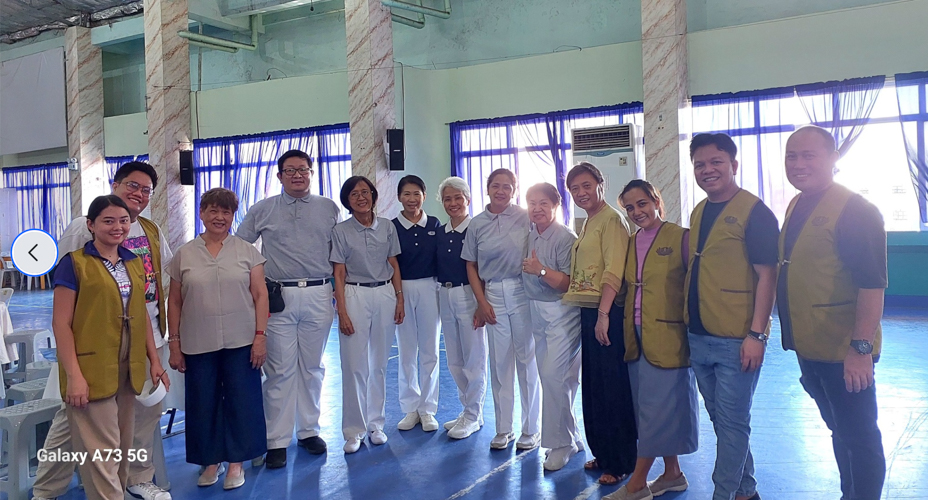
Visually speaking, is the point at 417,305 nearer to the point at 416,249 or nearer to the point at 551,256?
the point at 416,249

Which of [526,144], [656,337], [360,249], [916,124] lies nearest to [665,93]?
[526,144]

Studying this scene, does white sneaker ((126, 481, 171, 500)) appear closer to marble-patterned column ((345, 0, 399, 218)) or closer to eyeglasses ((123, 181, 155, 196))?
eyeglasses ((123, 181, 155, 196))

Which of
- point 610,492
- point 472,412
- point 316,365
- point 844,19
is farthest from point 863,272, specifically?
point 844,19

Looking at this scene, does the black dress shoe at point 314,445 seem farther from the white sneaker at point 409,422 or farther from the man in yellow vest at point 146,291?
the man in yellow vest at point 146,291

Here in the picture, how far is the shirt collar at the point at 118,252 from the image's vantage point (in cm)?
252

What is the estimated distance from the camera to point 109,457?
8.43 feet

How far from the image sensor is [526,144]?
29.2 ft

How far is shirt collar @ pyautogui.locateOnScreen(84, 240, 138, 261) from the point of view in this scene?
252cm

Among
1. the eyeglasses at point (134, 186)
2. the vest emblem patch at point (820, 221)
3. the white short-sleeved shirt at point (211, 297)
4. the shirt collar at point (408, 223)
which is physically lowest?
the white short-sleeved shirt at point (211, 297)

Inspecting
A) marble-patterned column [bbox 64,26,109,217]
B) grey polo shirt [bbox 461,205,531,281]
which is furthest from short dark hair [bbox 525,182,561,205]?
marble-patterned column [bbox 64,26,109,217]

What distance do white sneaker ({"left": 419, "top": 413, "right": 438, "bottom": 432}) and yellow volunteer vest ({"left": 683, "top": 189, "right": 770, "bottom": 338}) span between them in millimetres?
1926

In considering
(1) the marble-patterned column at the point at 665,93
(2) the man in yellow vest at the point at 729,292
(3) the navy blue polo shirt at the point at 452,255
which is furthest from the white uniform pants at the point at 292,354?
(1) the marble-patterned column at the point at 665,93

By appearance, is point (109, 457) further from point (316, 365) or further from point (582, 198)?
point (582, 198)

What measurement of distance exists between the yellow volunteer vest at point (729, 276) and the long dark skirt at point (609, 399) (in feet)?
1.70
